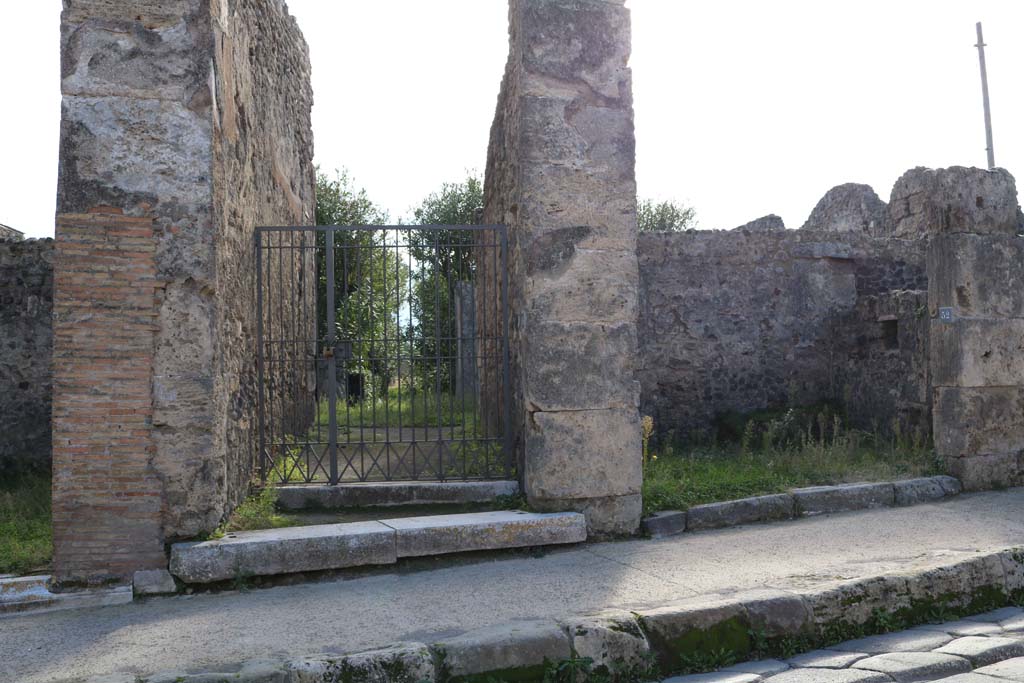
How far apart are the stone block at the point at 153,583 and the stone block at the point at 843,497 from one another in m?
4.72

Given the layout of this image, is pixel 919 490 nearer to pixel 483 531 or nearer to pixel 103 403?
pixel 483 531

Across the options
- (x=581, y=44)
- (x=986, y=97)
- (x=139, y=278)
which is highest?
(x=986, y=97)

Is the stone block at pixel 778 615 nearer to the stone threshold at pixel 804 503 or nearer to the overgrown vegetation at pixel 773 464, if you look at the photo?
the stone threshold at pixel 804 503

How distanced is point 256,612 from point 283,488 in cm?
186

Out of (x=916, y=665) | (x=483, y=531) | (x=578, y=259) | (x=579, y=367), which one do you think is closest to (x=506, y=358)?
(x=579, y=367)

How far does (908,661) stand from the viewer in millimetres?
3799

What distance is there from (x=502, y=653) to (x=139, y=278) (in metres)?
3.15

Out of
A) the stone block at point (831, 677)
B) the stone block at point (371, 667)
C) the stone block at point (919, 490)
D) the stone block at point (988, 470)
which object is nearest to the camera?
the stone block at point (371, 667)

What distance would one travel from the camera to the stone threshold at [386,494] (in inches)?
242

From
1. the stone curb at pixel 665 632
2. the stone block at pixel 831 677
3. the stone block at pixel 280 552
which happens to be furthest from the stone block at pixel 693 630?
the stone block at pixel 280 552

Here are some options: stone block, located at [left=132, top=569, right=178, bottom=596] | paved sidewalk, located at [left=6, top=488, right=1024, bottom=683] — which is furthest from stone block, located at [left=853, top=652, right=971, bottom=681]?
stone block, located at [left=132, top=569, right=178, bottom=596]

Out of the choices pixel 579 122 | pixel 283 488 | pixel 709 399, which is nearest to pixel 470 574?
pixel 283 488

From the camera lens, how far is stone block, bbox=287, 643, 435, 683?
3463 mm

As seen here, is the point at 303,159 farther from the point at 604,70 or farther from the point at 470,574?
the point at 470,574
